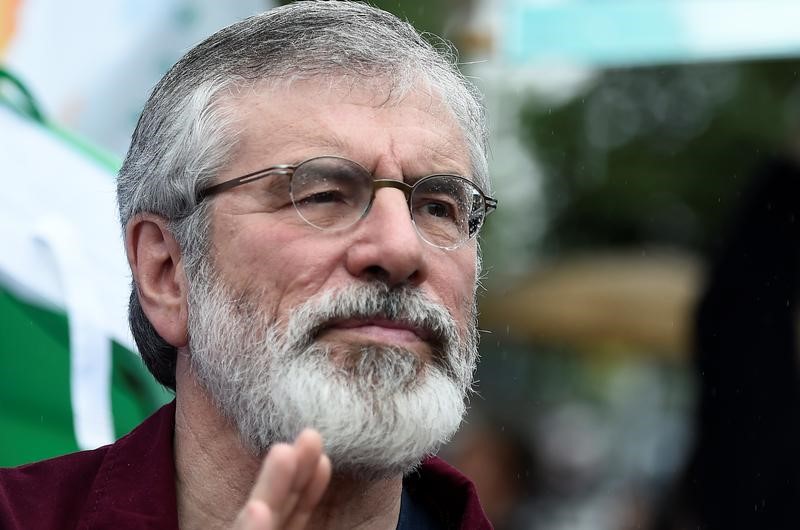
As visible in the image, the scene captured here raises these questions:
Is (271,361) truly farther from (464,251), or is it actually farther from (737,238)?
(737,238)

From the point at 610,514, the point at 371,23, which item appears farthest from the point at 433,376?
the point at 610,514

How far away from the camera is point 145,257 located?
108 inches

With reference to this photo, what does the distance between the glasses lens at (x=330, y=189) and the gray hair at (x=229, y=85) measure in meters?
0.20

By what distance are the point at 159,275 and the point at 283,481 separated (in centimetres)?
109

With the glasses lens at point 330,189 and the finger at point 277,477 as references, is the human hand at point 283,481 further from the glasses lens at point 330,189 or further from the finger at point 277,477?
the glasses lens at point 330,189

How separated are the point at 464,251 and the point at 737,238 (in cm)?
233

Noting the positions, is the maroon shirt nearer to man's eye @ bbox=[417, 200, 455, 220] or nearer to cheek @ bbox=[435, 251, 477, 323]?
cheek @ bbox=[435, 251, 477, 323]

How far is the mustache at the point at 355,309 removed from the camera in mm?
2383

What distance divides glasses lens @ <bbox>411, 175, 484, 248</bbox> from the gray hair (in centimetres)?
13

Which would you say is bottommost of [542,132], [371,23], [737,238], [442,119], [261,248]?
[542,132]

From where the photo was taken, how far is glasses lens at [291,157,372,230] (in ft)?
8.17

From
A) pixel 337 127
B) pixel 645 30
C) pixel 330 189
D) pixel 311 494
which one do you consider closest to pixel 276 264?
pixel 330 189

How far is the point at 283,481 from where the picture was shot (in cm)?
175

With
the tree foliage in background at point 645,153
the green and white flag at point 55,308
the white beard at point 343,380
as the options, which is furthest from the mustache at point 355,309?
the tree foliage in background at point 645,153
